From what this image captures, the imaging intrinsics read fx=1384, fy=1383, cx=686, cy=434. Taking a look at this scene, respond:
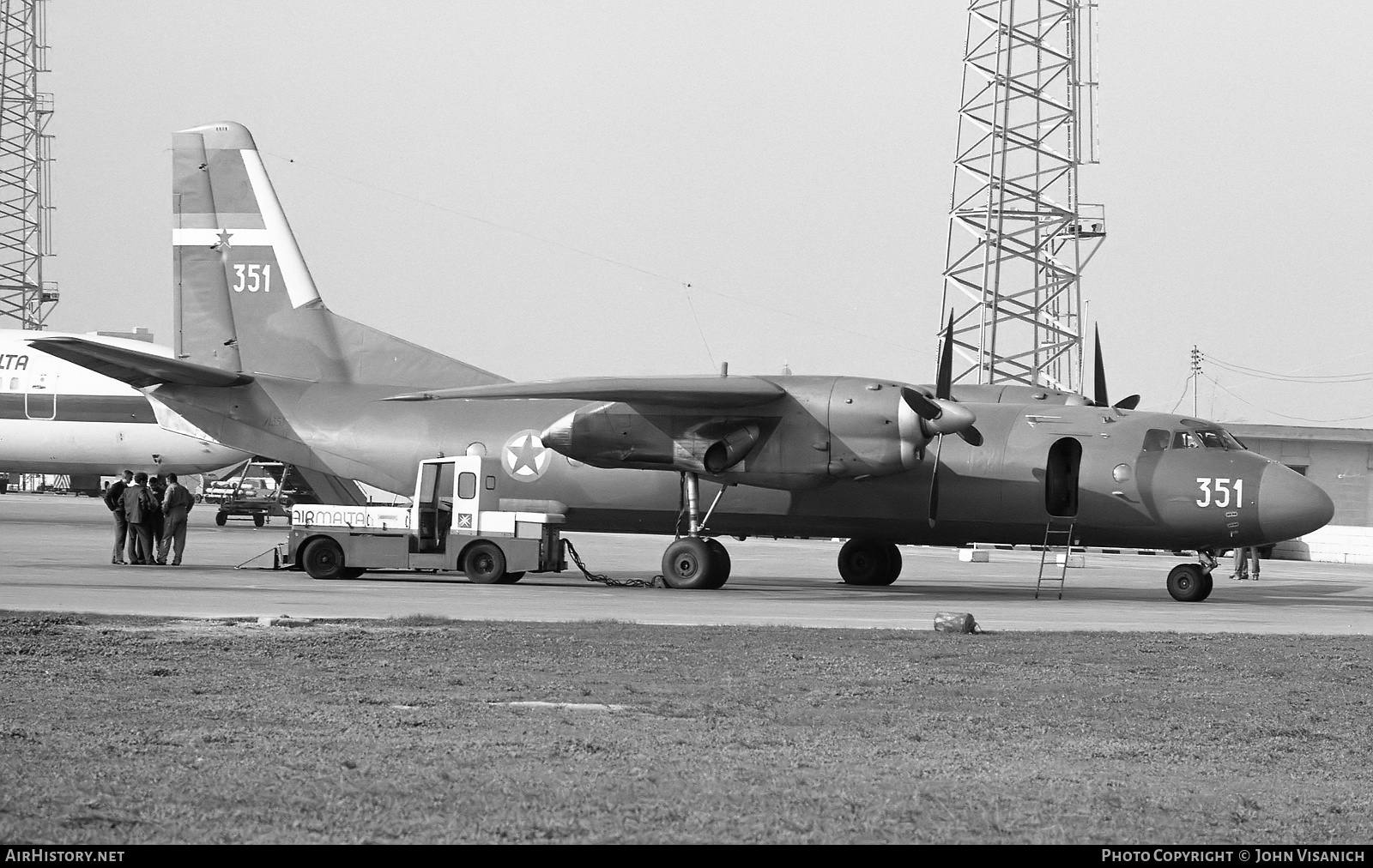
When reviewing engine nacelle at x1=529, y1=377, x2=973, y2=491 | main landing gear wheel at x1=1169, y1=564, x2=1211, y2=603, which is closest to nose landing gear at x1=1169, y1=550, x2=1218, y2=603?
main landing gear wheel at x1=1169, y1=564, x2=1211, y2=603

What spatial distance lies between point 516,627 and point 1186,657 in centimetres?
690

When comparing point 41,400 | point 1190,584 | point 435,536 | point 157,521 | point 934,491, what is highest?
point 41,400

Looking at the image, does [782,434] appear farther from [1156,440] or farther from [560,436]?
[1156,440]

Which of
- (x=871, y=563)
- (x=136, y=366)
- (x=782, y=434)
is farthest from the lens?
(x=871, y=563)

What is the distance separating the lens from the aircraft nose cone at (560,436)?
23.0m

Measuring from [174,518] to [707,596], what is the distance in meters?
10.8

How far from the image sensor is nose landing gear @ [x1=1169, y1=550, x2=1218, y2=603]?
72.9ft

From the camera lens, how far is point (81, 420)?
41.9 m

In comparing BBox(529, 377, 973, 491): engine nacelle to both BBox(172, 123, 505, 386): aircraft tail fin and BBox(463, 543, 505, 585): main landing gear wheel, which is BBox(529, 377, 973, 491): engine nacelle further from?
BBox(172, 123, 505, 386): aircraft tail fin

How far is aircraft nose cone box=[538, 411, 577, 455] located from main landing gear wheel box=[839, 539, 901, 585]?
5957 mm

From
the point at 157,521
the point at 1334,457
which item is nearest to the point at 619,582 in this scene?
the point at 157,521

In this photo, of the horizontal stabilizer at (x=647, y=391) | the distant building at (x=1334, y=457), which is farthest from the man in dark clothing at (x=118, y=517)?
the distant building at (x=1334, y=457)

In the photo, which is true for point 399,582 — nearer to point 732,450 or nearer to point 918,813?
point 732,450
